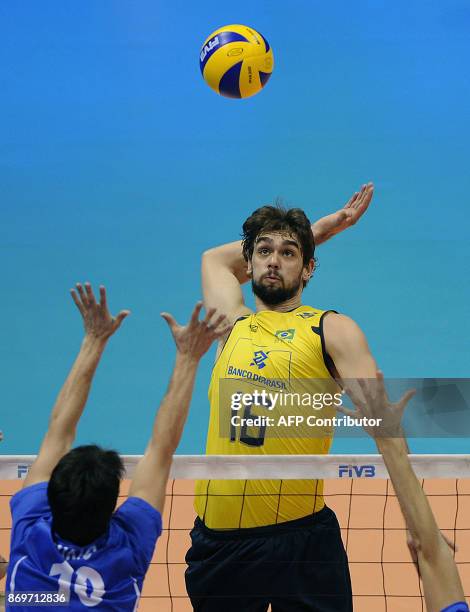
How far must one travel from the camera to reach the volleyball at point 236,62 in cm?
596

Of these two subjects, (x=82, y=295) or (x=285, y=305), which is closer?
(x=82, y=295)

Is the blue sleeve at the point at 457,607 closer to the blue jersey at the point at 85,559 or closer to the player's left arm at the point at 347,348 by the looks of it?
the blue jersey at the point at 85,559

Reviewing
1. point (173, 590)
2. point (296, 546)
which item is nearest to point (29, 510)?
point (296, 546)

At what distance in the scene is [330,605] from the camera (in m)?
3.23

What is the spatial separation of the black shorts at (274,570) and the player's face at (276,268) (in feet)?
Result: 3.28

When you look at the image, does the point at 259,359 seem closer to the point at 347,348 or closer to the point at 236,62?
the point at 347,348

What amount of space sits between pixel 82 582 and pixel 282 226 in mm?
2184

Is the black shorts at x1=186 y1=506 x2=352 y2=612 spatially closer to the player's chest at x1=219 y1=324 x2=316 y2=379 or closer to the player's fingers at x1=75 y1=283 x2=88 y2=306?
the player's chest at x1=219 y1=324 x2=316 y2=379

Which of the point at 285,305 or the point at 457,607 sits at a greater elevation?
the point at 285,305

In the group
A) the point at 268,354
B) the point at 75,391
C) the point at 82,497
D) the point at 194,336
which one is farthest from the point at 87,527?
the point at 268,354

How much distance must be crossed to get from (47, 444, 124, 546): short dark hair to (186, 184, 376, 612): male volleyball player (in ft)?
4.08

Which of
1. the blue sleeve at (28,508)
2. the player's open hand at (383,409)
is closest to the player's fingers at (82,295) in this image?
the blue sleeve at (28,508)

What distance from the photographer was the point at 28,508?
2.30 metres

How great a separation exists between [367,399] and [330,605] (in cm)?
143
